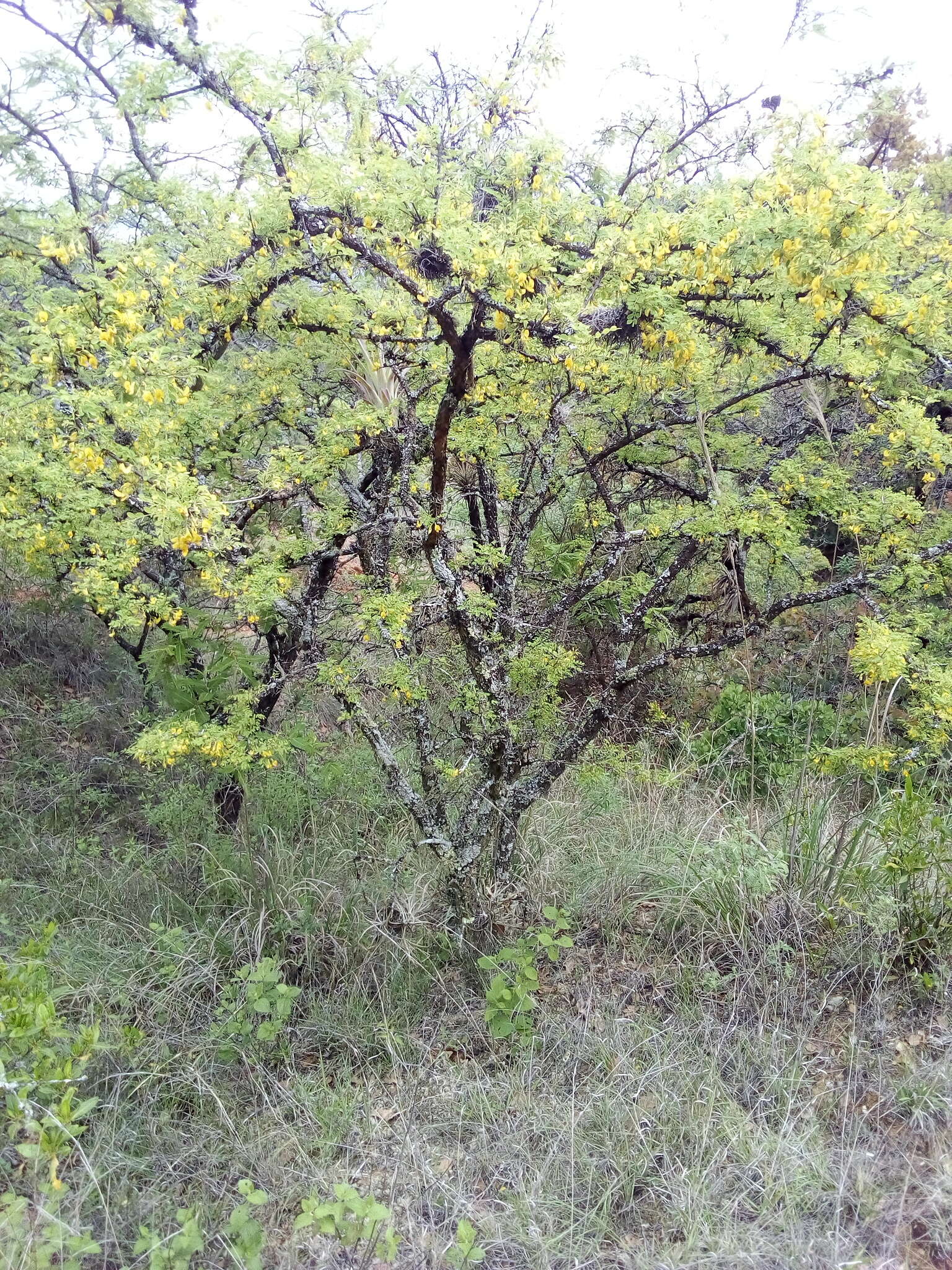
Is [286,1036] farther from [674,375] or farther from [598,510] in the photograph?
[598,510]

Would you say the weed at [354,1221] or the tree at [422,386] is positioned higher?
the tree at [422,386]

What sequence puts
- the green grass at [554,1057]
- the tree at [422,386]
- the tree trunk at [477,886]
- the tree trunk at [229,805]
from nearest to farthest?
the green grass at [554,1057] < the tree at [422,386] < the tree trunk at [477,886] < the tree trunk at [229,805]

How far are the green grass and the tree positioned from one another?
0.49 metres

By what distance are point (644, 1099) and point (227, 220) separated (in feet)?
11.5

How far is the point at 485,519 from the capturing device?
4.89 metres

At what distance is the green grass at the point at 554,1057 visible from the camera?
1988 mm

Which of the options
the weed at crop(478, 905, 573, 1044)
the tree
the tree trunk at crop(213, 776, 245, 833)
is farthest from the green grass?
the tree

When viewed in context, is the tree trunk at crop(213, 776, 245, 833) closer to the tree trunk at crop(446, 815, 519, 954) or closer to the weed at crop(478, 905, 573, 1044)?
the tree trunk at crop(446, 815, 519, 954)

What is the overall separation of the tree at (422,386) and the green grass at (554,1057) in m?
0.49

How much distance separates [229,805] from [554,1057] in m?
2.56

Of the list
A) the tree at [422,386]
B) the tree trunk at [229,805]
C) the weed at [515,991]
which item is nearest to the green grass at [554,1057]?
the weed at [515,991]

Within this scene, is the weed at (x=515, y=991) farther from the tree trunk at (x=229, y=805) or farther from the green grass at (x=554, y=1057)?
the tree trunk at (x=229, y=805)

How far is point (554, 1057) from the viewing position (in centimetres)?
262

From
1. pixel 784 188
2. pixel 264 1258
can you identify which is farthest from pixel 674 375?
pixel 264 1258
